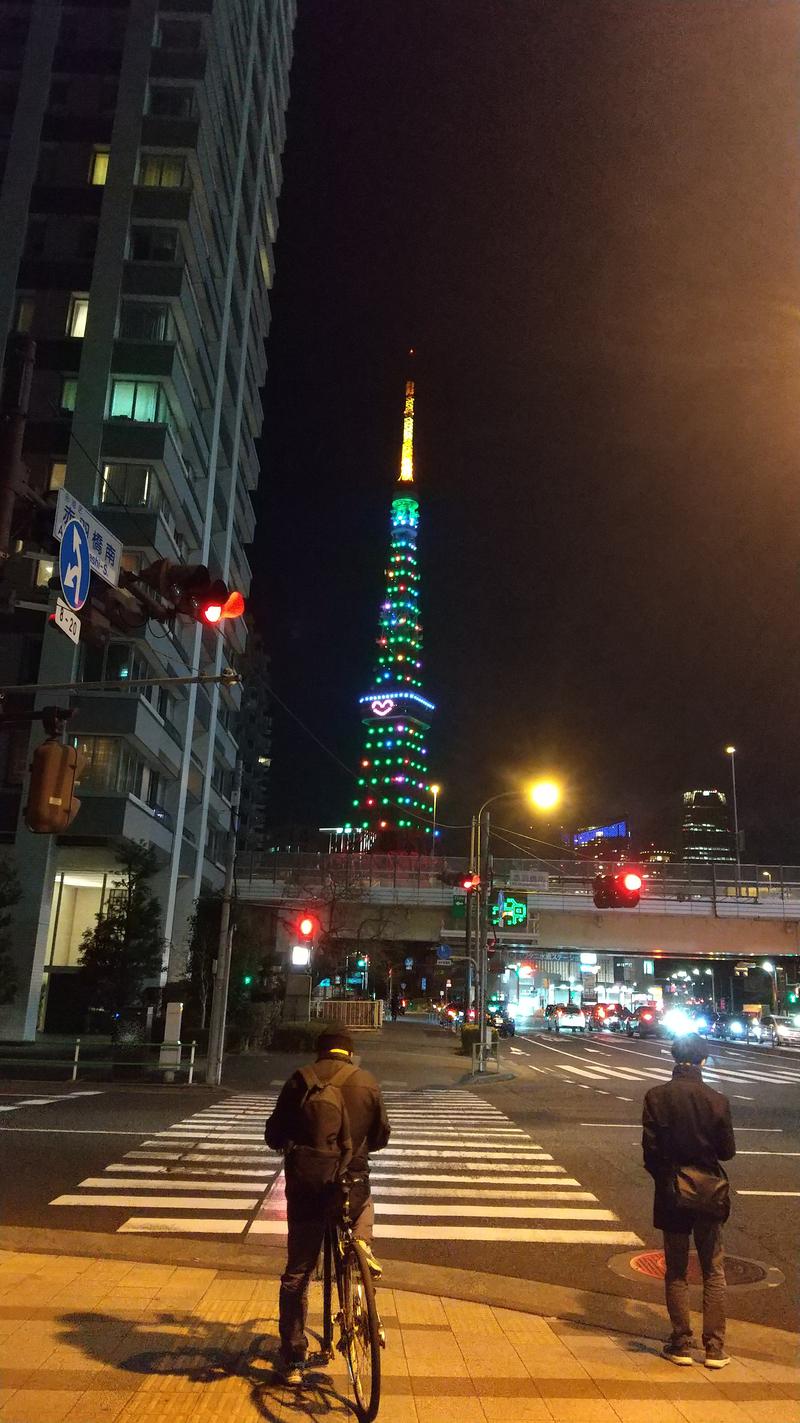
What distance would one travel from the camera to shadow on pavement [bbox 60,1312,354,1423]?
16.0 ft

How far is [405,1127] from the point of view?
642 inches

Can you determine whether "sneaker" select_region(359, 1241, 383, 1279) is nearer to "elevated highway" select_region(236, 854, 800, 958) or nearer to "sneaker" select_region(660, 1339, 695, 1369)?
"sneaker" select_region(660, 1339, 695, 1369)

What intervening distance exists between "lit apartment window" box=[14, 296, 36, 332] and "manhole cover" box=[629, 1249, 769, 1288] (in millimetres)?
41439

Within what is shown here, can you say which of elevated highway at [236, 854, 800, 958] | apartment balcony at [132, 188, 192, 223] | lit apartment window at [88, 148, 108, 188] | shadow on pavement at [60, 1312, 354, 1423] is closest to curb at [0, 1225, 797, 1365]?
shadow on pavement at [60, 1312, 354, 1423]

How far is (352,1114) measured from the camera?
5.41 meters

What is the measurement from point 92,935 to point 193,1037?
204 inches

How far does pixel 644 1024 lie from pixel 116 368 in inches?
2022

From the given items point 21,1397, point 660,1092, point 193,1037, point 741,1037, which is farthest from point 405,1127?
point 741,1037

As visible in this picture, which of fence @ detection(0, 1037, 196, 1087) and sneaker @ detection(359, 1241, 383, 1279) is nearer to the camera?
sneaker @ detection(359, 1241, 383, 1279)

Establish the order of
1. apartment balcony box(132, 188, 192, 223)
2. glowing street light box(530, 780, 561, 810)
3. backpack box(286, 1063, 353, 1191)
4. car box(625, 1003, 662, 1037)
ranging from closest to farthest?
backpack box(286, 1063, 353, 1191)
glowing street light box(530, 780, 561, 810)
apartment balcony box(132, 188, 192, 223)
car box(625, 1003, 662, 1037)

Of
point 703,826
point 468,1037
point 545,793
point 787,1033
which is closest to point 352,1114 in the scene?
point 545,793

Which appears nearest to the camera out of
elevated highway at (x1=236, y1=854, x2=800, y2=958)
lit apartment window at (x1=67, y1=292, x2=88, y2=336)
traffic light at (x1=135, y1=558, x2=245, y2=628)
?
traffic light at (x1=135, y1=558, x2=245, y2=628)

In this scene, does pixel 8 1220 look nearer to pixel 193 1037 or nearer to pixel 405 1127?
pixel 405 1127

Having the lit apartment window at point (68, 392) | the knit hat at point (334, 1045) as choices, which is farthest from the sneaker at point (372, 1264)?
the lit apartment window at point (68, 392)
